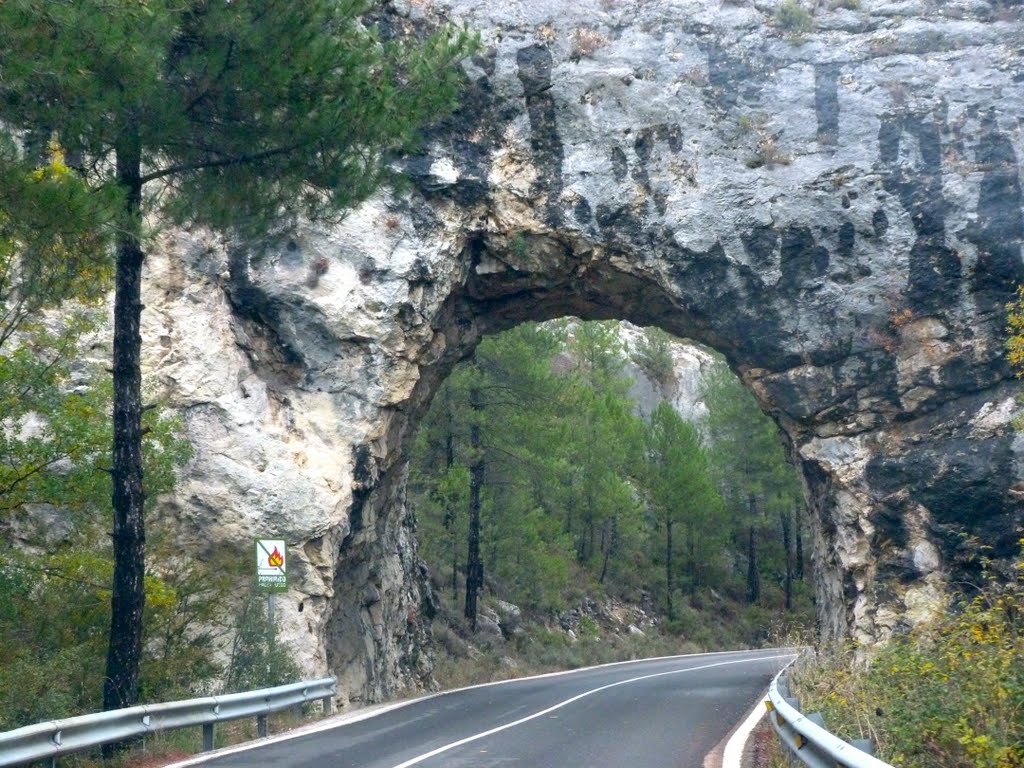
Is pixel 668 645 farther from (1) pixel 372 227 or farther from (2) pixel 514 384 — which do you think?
(1) pixel 372 227

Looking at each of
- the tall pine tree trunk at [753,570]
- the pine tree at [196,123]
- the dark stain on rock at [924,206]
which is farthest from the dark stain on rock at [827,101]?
the tall pine tree trunk at [753,570]

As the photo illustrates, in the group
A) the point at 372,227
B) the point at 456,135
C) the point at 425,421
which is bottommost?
the point at 425,421

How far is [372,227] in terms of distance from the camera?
62.3 ft

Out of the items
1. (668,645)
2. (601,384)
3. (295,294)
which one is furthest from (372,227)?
(601,384)

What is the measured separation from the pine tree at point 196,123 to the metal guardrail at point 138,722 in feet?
2.32

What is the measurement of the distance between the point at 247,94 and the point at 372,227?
25.4 feet

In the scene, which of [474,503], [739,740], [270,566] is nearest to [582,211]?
[270,566]

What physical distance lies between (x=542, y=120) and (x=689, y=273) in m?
3.95

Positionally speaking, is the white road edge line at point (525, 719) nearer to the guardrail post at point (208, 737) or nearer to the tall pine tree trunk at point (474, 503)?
the guardrail post at point (208, 737)

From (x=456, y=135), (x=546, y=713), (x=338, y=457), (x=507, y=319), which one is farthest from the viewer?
(x=507, y=319)

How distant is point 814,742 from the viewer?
22.5 ft

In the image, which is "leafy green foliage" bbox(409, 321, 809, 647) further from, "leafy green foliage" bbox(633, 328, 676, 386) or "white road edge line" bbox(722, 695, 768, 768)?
"white road edge line" bbox(722, 695, 768, 768)

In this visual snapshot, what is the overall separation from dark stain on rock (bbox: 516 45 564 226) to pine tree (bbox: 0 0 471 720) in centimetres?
701

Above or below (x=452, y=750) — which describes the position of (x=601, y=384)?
above
